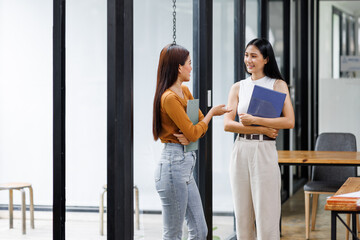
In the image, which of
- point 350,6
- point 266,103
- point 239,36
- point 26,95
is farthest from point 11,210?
point 350,6

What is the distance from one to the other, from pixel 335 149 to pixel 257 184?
2.19m

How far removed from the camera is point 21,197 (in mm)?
2461

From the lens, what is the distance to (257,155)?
336cm

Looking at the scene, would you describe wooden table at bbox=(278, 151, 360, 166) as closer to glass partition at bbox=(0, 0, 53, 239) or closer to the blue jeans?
the blue jeans

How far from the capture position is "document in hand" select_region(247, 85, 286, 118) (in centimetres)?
328

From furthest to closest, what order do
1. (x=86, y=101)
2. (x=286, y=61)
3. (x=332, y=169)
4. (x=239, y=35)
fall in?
(x=286, y=61) < (x=332, y=169) < (x=239, y=35) < (x=86, y=101)

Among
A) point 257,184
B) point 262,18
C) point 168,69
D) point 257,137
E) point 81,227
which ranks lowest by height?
point 81,227

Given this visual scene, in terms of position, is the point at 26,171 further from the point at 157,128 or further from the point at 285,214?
the point at 285,214

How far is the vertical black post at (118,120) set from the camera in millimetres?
2615

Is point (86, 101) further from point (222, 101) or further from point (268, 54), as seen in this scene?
point (222, 101)

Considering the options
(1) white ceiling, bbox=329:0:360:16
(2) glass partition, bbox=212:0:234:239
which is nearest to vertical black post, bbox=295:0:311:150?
(1) white ceiling, bbox=329:0:360:16

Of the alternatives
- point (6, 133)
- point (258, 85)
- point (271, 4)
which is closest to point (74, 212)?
point (6, 133)

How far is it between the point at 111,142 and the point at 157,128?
0.25 metres

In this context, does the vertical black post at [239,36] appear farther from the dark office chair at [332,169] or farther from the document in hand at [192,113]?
the document in hand at [192,113]
